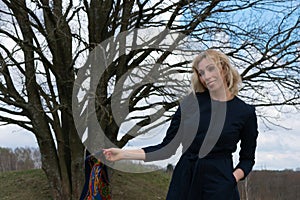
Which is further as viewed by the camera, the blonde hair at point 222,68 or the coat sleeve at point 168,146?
the coat sleeve at point 168,146

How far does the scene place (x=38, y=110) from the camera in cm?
722

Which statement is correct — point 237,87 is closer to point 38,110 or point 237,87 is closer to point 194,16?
point 194,16

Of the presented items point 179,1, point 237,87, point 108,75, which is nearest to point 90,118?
point 108,75

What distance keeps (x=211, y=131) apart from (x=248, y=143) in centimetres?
24

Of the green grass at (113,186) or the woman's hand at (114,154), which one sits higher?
the woman's hand at (114,154)

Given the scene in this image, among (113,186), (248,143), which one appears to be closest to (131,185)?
(113,186)

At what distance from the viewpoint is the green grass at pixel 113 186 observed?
8.93 metres

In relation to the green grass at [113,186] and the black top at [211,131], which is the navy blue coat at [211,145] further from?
the green grass at [113,186]

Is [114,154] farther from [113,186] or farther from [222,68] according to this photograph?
[113,186]

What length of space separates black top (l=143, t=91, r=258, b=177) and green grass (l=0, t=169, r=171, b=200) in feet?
20.3

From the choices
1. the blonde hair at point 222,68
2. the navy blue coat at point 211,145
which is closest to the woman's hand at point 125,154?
the navy blue coat at point 211,145

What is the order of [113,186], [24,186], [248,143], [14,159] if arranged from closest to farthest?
[248,143] < [113,186] < [24,186] < [14,159]

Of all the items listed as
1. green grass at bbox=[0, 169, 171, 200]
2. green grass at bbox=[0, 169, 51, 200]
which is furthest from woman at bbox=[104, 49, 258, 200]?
green grass at bbox=[0, 169, 51, 200]

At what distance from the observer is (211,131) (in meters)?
2.07
